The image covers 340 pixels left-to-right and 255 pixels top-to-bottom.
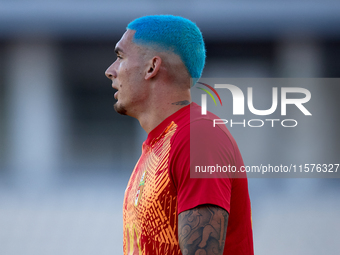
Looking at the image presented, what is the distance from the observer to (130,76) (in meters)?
1.52

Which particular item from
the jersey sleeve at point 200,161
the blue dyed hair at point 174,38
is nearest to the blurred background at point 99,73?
the blue dyed hair at point 174,38

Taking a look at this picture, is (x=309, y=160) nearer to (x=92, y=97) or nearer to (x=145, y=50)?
(x=92, y=97)

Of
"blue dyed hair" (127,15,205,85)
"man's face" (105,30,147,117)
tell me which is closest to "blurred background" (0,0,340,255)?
"man's face" (105,30,147,117)

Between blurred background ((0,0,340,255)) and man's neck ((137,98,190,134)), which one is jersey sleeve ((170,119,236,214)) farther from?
blurred background ((0,0,340,255))

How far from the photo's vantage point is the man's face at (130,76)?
4.96ft

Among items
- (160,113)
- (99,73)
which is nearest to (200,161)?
(160,113)

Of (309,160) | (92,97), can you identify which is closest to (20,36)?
(92,97)

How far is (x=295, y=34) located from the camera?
885 cm

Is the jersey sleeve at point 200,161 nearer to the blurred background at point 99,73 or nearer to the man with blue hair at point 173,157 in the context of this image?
the man with blue hair at point 173,157

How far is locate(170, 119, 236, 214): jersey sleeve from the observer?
1080 mm

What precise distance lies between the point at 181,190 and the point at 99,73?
860 cm

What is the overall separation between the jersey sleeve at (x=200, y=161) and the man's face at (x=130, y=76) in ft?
1.17

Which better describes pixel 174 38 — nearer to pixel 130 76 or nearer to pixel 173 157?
pixel 130 76

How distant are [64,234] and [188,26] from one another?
399 centimetres
